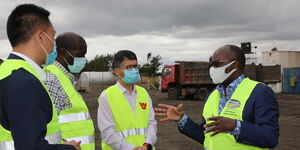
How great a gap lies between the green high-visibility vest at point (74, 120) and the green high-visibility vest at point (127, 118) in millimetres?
615

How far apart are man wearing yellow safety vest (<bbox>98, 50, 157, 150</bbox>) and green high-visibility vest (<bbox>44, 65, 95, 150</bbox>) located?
1.81 ft

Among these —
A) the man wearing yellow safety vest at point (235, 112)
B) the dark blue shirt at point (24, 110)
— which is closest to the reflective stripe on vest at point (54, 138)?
the dark blue shirt at point (24, 110)

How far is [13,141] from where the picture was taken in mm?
1766

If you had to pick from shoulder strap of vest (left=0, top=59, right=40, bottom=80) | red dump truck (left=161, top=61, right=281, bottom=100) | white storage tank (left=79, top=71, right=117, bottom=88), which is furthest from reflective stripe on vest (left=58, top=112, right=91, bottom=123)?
white storage tank (left=79, top=71, right=117, bottom=88)

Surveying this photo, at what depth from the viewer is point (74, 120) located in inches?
110

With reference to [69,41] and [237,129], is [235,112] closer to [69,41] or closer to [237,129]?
[237,129]

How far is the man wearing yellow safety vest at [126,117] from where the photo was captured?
3.47 meters

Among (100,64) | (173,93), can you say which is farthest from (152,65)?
(173,93)

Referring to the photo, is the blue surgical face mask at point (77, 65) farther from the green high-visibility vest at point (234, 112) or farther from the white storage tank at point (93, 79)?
the white storage tank at point (93, 79)

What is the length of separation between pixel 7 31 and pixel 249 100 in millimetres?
1966

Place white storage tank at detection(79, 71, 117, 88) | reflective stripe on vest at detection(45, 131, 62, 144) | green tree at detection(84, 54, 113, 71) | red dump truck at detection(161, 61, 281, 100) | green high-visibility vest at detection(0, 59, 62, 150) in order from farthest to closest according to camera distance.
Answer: green tree at detection(84, 54, 113, 71) → white storage tank at detection(79, 71, 117, 88) → red dump truck at detection(161, 61, 281, 100) → reflective stripe on vest at detection(45, 131, 62, 144) → green high-visibility vest at detection(0, 59, 62, 150)

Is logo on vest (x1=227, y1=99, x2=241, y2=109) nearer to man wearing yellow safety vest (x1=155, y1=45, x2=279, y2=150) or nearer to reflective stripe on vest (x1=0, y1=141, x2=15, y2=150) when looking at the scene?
man wearing yellow safety vest (x1=155, y1=45, x2=279, y2=150)

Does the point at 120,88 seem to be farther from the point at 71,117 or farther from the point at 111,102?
the point at 71,117

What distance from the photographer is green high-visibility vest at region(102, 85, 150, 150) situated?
3.51 m
